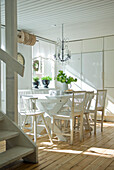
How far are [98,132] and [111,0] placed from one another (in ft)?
9.08

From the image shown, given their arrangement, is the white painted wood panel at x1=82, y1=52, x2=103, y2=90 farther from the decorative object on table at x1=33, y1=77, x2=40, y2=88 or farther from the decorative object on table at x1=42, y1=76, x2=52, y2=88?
the decorative object on table at x1=33, y1=77, x2=40, y2=88

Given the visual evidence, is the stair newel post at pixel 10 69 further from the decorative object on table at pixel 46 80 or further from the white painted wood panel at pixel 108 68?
the white painted wood panel at pixel 108 68

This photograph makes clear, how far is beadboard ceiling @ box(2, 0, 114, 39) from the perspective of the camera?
4070 mm

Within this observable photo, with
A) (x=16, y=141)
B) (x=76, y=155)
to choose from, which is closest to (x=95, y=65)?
(x=76, y=155)

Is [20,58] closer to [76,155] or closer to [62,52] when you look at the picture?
[62,52]

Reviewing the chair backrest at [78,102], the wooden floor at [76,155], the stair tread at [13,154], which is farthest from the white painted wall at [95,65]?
the stair tread at [13,154]

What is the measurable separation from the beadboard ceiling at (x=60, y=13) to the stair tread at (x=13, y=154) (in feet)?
8.57

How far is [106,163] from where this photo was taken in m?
2.90

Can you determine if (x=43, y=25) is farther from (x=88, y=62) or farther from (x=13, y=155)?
(x=13, y=155)

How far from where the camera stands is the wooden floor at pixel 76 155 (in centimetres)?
279

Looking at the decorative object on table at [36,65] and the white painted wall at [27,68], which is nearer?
the white painted wall at [27,68]

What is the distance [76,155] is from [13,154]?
1.04m

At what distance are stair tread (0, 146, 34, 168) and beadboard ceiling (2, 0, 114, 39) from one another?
2.61 m

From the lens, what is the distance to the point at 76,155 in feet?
10.6
